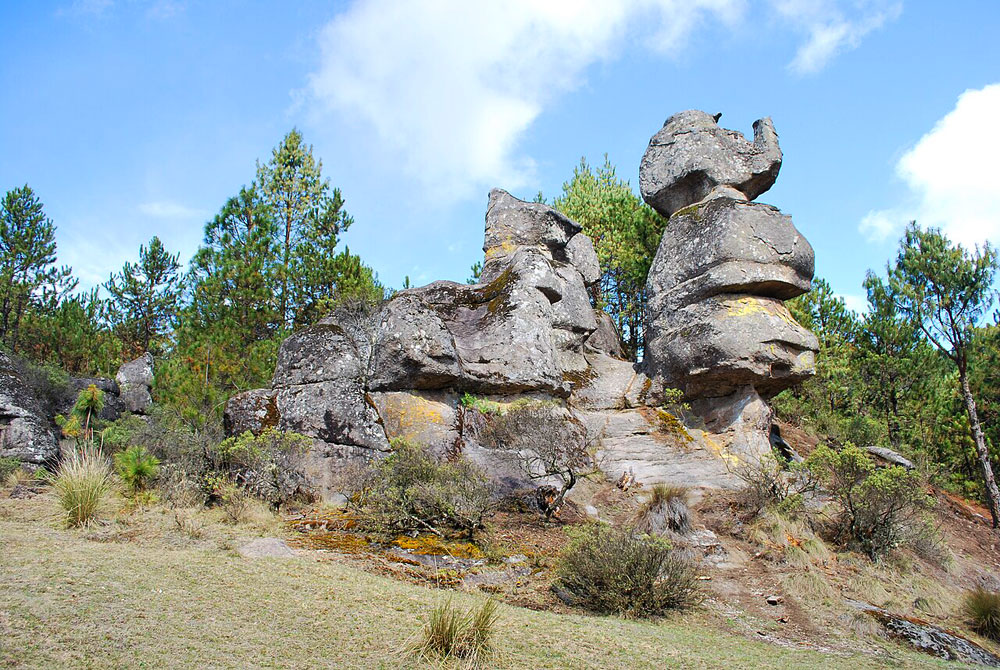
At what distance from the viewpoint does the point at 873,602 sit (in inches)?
342

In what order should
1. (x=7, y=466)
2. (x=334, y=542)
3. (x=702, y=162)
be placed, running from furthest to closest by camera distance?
1. (x=702, y=162)
2. (x=7, y=466)
3. (x=334, y=542)

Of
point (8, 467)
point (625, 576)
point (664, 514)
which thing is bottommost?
point (625, 576)

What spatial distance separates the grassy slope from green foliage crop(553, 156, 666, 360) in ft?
49.8

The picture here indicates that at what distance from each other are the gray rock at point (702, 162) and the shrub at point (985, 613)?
10.3 m

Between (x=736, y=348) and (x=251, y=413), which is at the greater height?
(x=736, y=348)

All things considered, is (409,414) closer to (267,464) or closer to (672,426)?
(267,464)

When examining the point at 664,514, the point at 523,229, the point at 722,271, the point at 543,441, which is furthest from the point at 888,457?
the point at 523,229

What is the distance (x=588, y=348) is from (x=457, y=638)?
12.7 meters

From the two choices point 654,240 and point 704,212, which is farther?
point 654,240

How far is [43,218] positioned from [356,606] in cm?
2771

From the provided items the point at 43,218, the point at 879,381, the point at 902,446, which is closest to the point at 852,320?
the point at 879,381

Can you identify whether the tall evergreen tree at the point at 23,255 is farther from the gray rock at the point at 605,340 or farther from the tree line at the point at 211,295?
the gray rock at the point at 605,340

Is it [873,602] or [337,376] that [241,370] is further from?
[873,602]

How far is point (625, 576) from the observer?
288 inches
